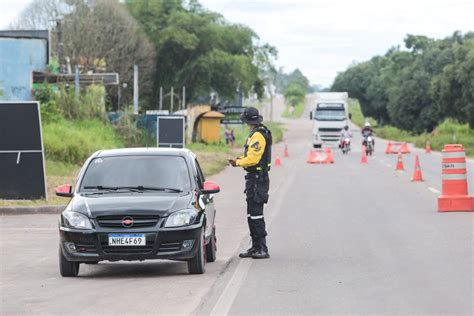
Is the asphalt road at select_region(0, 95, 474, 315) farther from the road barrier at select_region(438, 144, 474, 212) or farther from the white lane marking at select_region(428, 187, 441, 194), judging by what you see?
the white lane marking at select_region(428, 187, 441, 194)

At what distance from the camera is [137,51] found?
270 feet

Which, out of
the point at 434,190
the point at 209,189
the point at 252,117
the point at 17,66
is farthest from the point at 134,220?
the point at 17,66

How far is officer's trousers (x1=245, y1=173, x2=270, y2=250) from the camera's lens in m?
14.0

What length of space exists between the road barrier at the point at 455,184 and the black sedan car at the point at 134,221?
8.55 meters

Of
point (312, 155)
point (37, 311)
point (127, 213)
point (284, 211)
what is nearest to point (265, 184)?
point (127, 213)

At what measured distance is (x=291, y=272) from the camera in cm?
1265

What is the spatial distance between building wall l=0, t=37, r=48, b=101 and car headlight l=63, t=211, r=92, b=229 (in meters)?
32.8

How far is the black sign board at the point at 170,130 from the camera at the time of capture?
33688mm

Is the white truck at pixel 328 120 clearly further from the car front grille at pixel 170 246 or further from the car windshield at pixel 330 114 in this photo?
the car front grille at pixel 170 246

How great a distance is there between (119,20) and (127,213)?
6886 centimetres

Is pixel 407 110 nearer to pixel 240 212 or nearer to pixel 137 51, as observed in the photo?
pixel 137 51

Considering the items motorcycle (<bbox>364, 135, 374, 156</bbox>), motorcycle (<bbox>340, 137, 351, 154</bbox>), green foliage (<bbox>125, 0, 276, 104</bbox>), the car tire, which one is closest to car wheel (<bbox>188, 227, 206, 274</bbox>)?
the car tire

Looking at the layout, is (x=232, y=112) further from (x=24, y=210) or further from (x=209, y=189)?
(x=209, y=189)

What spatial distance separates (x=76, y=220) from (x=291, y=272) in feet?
8.60
